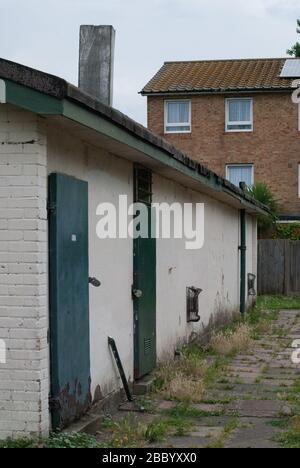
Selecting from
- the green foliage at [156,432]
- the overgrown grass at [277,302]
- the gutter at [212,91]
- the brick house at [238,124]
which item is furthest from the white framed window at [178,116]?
the green foliage at [156,432]

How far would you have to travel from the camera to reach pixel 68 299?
674 cm

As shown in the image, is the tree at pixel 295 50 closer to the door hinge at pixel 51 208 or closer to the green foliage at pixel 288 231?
the green foliage at pixel 288 231

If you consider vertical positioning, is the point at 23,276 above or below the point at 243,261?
above

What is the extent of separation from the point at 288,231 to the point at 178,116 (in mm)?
7408

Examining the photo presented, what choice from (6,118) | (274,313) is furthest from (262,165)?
(6,118)

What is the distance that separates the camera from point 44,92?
584cm

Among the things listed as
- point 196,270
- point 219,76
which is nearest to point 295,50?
point 219,76

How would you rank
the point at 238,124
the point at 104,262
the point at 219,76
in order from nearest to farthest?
the point at 104,262
the point at 238,124
the point at 219,76

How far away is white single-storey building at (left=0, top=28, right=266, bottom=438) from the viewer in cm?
620

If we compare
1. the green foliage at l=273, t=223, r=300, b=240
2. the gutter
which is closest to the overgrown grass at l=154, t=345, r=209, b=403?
the green foliage at l=273, t=223, r=300, b=240

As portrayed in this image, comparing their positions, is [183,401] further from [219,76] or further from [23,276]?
[219,76]

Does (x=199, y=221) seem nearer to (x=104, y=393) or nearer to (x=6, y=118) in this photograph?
(x=104, y=393)

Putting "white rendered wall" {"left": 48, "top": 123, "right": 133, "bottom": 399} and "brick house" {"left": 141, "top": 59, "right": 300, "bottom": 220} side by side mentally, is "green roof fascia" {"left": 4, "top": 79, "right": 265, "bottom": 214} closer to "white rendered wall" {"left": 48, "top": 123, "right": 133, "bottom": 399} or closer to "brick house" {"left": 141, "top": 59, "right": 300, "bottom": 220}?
"white rendered wall" {"left": 48, "top": 123, "right": 133, "bottom": 399}

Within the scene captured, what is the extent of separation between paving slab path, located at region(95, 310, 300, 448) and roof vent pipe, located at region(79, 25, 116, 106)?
3.69m
